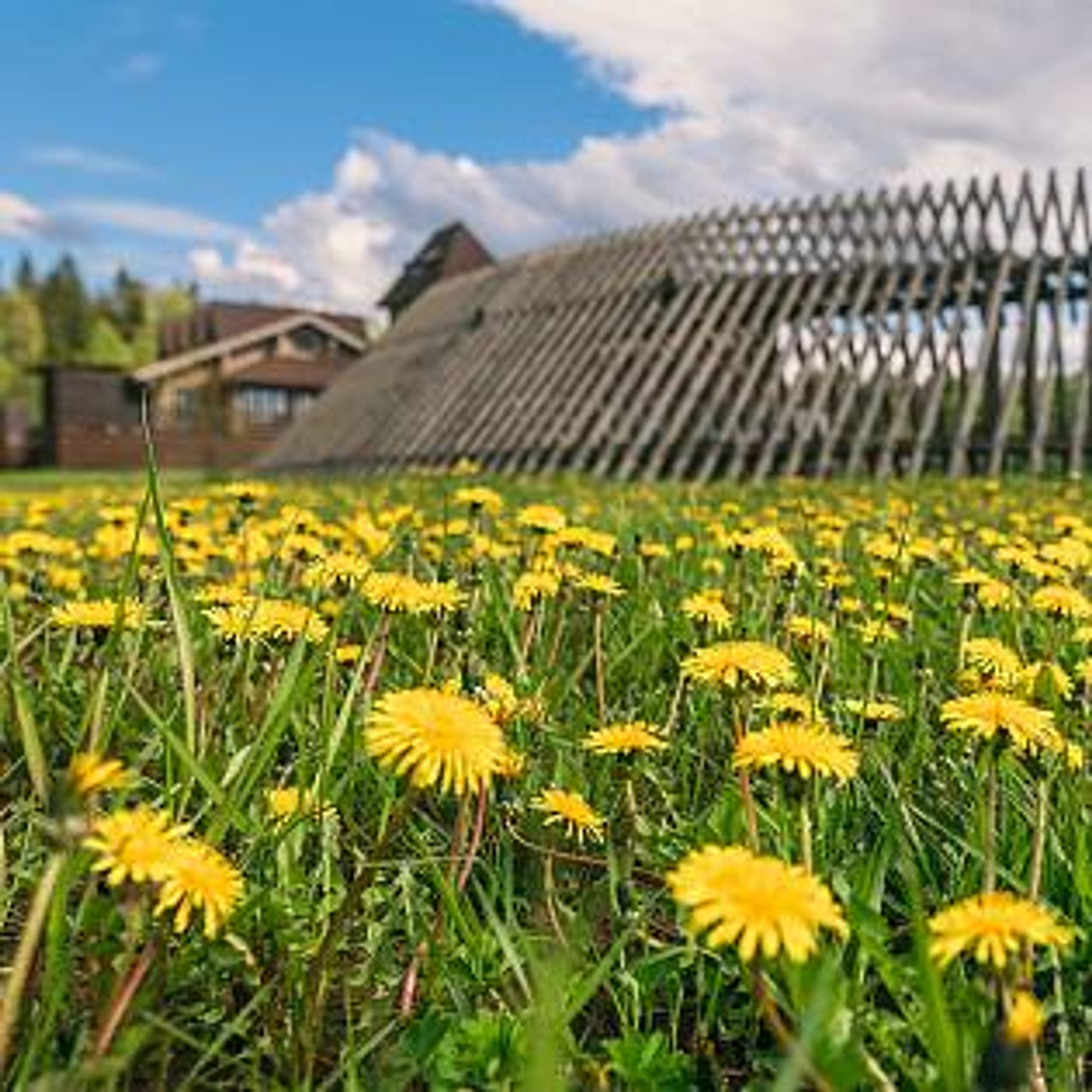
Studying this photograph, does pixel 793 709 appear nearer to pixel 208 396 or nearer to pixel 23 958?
pixel 23 958

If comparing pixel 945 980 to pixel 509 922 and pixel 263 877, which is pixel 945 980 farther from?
pixel 263 877

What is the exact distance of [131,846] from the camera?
862 millimetres

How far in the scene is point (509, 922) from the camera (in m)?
1.19

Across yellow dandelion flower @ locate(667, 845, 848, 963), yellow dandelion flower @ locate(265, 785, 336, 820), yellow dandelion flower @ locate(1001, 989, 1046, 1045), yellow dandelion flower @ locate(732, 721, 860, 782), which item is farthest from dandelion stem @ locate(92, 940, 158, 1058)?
yellow dandelion flower @ locate(1001, 989, 1046, 1045)

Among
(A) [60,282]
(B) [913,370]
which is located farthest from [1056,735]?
(A) [60,282]

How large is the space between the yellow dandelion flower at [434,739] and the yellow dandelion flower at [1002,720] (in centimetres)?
49

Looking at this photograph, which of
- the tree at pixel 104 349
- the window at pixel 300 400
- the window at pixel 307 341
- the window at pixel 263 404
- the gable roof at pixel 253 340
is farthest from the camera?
the tree at pixel 104 349

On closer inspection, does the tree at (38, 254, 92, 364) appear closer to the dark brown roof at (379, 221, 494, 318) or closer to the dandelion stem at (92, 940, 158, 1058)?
the dark brown roof at (379, 221, 494, 318)

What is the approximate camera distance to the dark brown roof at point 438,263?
38094 mm

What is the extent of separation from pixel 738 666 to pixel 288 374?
45.3m

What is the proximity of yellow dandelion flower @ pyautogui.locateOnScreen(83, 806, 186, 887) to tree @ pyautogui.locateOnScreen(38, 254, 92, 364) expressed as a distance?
94090 millimetres

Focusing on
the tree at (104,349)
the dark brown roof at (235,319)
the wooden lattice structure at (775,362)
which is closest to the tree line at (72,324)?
the tree at (104,349)

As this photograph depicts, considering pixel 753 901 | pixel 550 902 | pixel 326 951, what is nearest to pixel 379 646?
pixel 550 902

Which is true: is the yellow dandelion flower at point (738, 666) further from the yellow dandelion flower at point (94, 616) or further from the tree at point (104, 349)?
the tree at point (104, 349)
